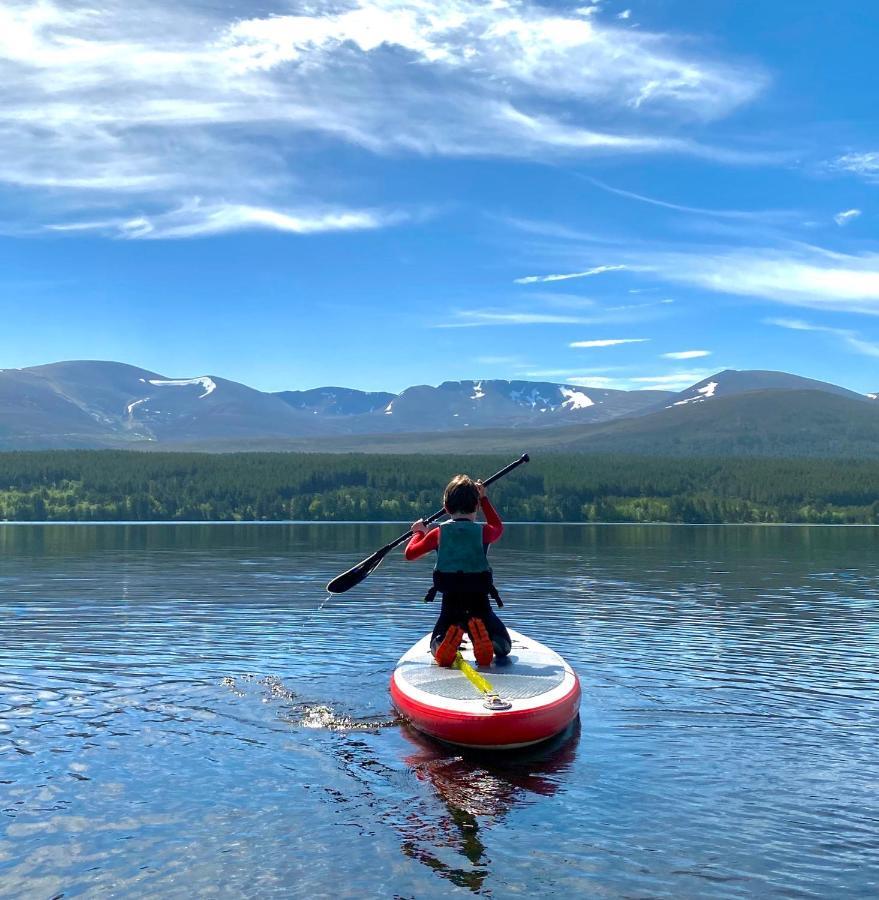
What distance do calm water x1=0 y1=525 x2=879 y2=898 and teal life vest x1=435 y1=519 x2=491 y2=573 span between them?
3.62m

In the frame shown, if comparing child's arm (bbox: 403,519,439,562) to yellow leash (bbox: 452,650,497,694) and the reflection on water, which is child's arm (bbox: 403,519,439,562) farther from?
the reflection on water

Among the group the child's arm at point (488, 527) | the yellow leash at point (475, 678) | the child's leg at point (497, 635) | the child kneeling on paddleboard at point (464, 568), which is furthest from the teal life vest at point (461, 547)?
the yellow leash at point (475, 678)

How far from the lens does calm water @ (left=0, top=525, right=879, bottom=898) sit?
45.5ft

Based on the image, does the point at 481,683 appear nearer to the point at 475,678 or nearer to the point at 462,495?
the point at 475,678

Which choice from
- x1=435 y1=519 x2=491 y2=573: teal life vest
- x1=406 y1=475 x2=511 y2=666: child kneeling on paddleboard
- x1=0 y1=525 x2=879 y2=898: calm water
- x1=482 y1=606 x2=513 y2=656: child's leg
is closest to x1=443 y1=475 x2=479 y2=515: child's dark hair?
x1=406 y1=475 x2=511 y2=666: child kneeling on paddleboard

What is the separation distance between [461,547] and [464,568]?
17.8 inches

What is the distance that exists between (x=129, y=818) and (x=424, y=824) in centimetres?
448

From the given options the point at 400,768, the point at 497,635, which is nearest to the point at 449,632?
the point at 497,635

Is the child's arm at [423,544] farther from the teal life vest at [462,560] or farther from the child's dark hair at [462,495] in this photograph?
the child's dark hair at [462,495]

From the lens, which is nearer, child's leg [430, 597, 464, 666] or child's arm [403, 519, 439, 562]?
child's arm [403, 519, 439, 562]

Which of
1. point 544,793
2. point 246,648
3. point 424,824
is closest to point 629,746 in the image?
point 544,793

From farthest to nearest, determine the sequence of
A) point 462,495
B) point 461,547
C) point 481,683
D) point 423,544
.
Result: point 423,544, point 461,547, point 462,495, point 481,683

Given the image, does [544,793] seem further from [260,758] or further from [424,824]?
[260,758]

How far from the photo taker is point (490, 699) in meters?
19.3
